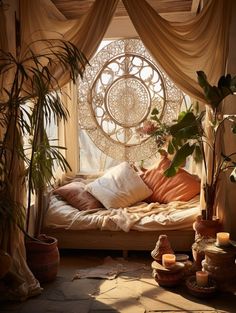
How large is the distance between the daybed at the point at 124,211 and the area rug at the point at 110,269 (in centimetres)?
15

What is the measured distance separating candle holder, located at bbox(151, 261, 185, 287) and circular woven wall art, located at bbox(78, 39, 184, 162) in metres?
1.82

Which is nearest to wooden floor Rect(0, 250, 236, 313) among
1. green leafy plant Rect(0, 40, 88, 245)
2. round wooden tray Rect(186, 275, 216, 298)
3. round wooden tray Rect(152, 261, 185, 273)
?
round wooden tray Rect(186, 275, 216, 298)

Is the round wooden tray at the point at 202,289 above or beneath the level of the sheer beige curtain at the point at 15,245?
beneath

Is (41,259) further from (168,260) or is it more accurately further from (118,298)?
(168,260)

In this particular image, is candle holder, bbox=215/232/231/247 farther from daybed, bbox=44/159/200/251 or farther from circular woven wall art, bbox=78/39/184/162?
circular woven wall art, bbox=78/39/184/162

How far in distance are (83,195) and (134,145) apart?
36.3 inches

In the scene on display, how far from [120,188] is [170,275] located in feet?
4.45

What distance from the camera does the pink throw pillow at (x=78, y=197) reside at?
3947mm

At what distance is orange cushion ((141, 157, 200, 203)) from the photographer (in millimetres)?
3932

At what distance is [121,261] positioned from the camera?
350 centimetres

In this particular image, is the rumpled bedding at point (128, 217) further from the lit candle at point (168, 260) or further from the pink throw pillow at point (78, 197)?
the lit candle at point (168, 260)

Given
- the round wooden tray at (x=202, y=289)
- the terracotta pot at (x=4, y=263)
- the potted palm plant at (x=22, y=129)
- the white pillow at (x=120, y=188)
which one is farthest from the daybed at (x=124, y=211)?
the terracotta pot at (x=4, y=263)

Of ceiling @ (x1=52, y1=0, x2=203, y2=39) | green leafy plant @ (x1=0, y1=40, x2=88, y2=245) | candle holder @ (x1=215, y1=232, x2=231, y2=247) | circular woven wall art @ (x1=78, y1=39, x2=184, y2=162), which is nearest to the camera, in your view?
green leafy plant @ (x1=0, y1=40, x2=88, y2=245)

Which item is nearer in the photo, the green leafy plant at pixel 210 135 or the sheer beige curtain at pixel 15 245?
the sheer beige curtain at pixel 15 245
